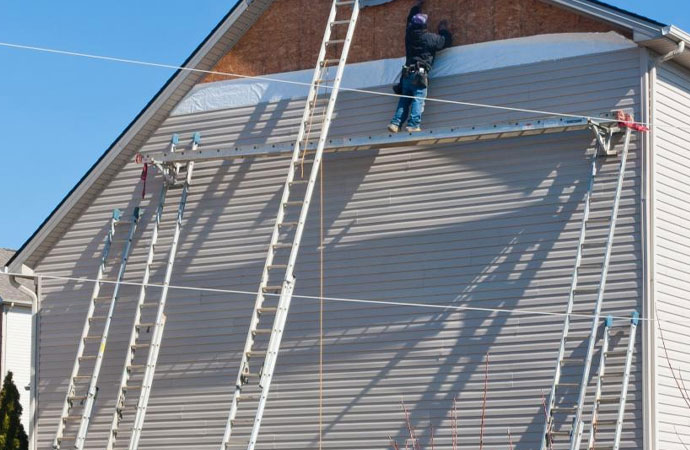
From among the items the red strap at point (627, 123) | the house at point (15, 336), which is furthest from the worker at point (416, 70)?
the house at point (15, 336)

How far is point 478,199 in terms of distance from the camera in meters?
17.2

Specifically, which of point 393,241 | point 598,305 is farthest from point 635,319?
point 393,241

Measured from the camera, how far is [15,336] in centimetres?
3503

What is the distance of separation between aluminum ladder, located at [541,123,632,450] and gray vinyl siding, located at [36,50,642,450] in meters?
0.21

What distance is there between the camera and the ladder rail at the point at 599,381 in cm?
1524

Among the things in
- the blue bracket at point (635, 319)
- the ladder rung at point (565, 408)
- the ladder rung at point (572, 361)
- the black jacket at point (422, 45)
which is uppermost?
the black jacket at point (422, 45)

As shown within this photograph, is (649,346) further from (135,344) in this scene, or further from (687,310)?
(135,344)

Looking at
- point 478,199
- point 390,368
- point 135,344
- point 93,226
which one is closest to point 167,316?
point 135,344

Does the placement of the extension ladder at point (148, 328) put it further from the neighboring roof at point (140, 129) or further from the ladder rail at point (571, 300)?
the ladder rail at point (571, 300)

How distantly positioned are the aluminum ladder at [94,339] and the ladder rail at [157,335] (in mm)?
755

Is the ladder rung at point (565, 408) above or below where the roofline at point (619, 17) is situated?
below

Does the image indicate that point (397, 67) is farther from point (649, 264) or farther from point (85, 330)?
point (85, 330)

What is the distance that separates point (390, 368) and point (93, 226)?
6020 mm

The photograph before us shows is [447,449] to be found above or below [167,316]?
below
